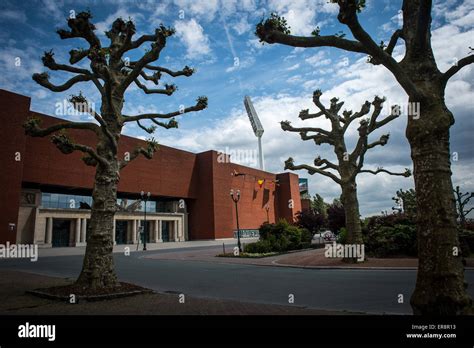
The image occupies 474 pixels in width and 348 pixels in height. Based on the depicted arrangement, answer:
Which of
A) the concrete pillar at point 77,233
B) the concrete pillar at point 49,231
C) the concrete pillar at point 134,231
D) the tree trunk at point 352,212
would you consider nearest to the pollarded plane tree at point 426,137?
the tree trunk at point 352,212

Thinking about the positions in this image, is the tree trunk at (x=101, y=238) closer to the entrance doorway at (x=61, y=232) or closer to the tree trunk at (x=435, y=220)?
the tree trunk at (x=435, y=220)

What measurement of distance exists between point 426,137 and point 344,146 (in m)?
14.0

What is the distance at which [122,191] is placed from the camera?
179 ft

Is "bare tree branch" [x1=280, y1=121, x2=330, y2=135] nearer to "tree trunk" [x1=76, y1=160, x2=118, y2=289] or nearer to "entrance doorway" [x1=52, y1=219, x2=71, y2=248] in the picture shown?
"tree trunk" [x1=76, y1=160, x2=118, y2=289]

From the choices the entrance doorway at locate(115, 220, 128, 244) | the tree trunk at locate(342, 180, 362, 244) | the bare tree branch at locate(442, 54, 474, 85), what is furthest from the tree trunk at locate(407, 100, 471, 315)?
the entrance doorway at locate(115, 220, 128, 244)

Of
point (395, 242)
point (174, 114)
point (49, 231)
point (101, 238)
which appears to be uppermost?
point (174, 114)

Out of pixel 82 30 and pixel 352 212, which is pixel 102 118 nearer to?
pixel 82 30

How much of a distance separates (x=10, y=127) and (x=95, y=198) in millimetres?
37430

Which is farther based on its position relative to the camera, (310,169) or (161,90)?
(310,169)

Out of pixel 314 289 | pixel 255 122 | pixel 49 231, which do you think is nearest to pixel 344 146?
pixel 314 289

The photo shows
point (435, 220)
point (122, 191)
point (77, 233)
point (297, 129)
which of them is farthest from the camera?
point (122, 191)

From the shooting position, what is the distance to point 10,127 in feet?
127

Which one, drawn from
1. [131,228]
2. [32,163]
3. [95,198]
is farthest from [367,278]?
[131,228]
